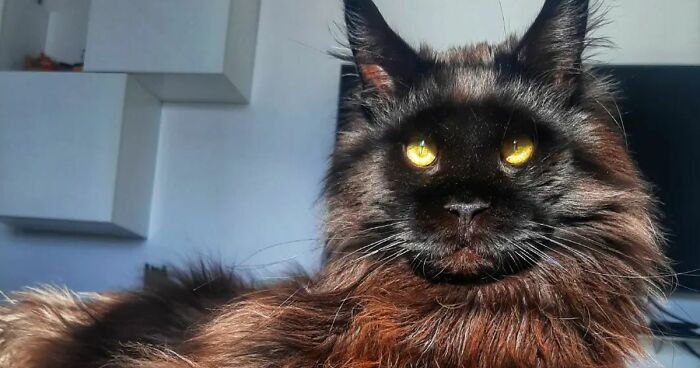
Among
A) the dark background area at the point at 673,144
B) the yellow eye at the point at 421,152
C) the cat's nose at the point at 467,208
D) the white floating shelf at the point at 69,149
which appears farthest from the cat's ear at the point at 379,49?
the white floating shelf at the point at 69,149

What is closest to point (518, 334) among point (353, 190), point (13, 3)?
point (353, 190)

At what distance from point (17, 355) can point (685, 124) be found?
2.12 metres

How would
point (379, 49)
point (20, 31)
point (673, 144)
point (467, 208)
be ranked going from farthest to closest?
point (20, 31), point (673, 144), point (379, 49), point (467, 208)

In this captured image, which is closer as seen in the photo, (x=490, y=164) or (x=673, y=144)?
(x=490, y=164)

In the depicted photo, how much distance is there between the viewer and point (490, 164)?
3.00 ft

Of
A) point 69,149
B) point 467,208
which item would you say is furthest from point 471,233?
point 69,149

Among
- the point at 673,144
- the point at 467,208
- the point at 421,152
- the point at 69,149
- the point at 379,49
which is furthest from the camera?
the point at 69,149

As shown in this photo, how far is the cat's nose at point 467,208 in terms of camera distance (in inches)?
34.5

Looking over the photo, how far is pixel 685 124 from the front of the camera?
7.55 ft

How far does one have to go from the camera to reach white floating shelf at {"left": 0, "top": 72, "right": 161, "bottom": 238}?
2.65 m

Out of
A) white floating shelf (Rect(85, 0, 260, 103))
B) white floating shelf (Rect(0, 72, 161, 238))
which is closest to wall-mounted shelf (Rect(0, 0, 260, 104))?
white floating shelf (Rect(85, 0, 260, 103))

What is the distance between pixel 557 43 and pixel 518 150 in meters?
0.21

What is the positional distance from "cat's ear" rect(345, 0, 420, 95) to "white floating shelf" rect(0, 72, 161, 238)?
5.93ft

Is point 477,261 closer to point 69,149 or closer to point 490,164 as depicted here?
point 490,164
